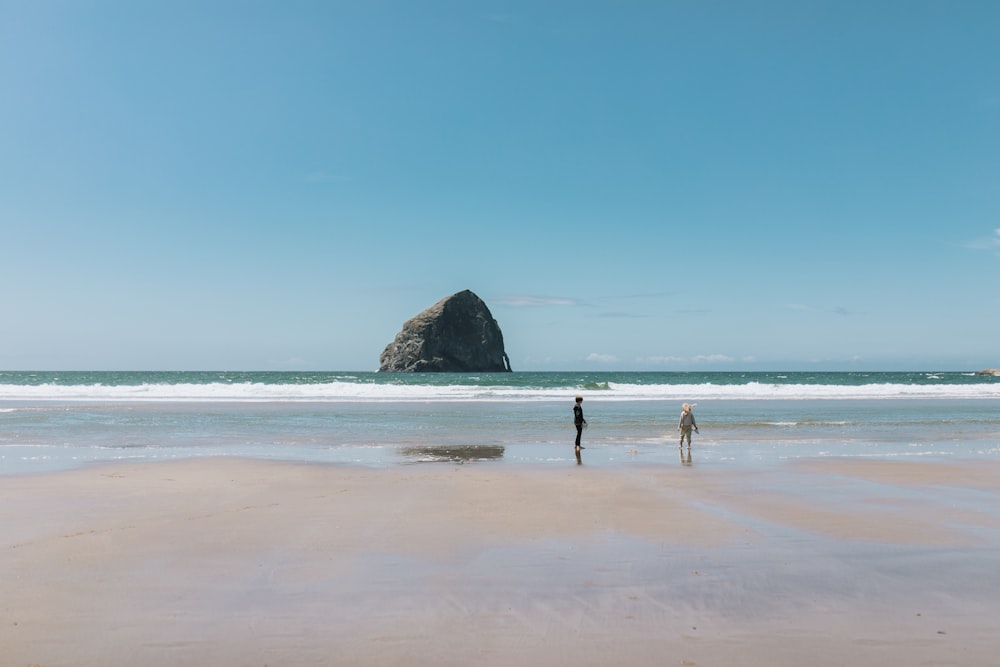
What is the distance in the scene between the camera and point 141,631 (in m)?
5.04

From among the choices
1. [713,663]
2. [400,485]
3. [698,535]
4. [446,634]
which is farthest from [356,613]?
[400,485]

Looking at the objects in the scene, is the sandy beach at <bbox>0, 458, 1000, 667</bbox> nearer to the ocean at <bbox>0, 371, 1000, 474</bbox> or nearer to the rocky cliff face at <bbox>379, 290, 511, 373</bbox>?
the ocean at <bbox>0, 371, 1000, 474</bbox>

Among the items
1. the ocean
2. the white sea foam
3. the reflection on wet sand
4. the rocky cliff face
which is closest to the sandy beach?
the reflection on wet sand

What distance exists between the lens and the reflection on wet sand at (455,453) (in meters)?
15.2

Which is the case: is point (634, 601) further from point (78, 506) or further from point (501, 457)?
point (501, 457)

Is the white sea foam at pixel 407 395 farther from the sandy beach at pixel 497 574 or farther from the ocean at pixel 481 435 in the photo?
the sandy beach at pixel 497 574

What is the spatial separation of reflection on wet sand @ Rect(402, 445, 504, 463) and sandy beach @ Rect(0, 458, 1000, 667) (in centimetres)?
365

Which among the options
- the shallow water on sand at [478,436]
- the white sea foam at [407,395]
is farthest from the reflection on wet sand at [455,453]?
the white sea foam at [407,395]

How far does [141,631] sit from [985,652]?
19.9 ft

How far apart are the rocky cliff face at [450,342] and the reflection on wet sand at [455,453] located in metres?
110

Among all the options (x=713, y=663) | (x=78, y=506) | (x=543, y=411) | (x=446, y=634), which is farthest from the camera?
(x=543, y=411)

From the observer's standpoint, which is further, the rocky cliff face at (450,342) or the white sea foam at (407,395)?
the rocky cliff face at (450,342)

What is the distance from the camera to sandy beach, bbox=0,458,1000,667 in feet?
15.5

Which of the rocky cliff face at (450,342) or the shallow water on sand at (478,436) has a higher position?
the rocky cliff face at (450,342)
